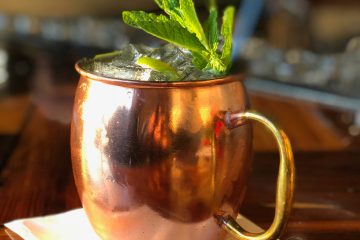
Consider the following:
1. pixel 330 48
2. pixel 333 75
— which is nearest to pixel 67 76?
pixel 333 75

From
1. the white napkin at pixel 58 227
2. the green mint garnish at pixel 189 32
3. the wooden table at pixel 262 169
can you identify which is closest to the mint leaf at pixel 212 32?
the green mint garnish at pixel 189 32

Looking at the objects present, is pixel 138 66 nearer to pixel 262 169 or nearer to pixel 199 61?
pixel 199 61

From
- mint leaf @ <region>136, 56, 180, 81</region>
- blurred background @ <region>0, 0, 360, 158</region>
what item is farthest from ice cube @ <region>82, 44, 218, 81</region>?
blurred background @ <region>0, 0, 360, 158</region>

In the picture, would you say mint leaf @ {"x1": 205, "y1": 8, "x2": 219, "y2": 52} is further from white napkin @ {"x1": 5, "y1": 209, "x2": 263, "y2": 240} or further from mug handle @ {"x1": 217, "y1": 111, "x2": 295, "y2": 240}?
white napkin @ {"x1": 5, "y1": 209, "x2": 263, "y2": 240}

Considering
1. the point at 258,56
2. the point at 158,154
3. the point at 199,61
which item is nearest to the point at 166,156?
the point at 158,154

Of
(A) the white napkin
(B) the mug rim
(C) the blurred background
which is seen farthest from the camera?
Result: (C) the blurred background

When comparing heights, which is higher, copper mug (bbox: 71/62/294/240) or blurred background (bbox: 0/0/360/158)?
copper mug (bbox: 71/62/294/240)

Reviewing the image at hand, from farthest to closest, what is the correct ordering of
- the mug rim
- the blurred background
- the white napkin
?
the blurred background, the white napkin, the mug rim
